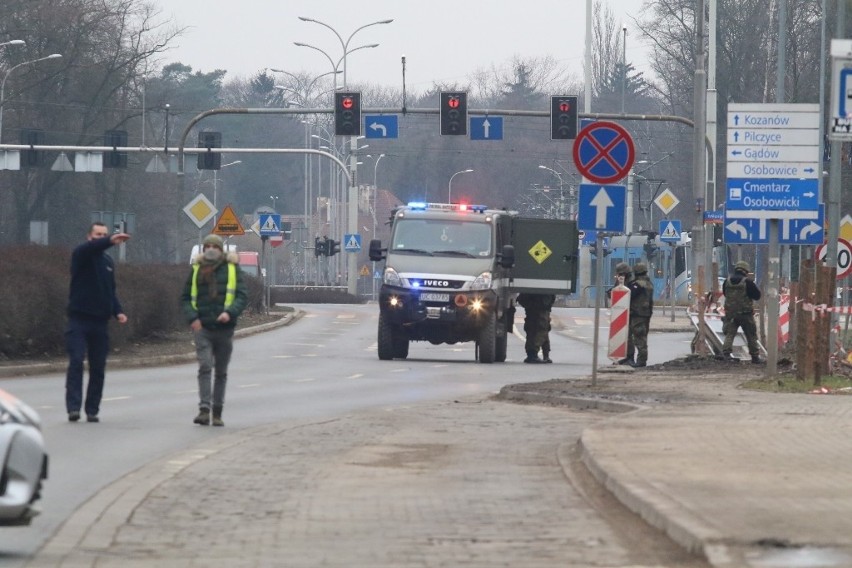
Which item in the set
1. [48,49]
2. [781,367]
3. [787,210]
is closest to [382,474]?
[787,210]

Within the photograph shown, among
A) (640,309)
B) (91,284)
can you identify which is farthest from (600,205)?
(640,309)

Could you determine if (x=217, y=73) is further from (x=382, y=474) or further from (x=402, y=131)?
(x=382, y=474)

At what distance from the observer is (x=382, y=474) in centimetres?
1145

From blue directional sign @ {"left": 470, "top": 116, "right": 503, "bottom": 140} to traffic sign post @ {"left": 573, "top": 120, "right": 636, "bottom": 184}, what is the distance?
26.7 meters

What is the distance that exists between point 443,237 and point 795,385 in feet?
34.7

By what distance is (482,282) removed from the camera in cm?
2867

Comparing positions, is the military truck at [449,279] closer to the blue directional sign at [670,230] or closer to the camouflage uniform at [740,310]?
the camouflage uniform at [740,310]

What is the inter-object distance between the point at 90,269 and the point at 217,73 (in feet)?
406

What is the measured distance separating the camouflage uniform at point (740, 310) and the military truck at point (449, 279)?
406 centimetres

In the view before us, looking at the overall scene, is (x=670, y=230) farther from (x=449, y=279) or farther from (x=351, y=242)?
(x=351, y=242)

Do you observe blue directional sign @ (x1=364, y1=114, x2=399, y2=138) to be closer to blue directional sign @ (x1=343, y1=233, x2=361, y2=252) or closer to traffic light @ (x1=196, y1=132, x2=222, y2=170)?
traffic light @ (x1=196, y1=132, x2=222, y2=170)

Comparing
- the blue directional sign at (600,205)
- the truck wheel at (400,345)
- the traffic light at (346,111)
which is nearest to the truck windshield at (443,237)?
the truck wheel at (400,345)

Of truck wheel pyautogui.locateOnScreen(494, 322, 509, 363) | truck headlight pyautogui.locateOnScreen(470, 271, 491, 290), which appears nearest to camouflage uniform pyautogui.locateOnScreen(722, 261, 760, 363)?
truck headlight pyautogui.locateOnScreen(470, 271, 491, 290)

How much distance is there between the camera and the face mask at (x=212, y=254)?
50.5ft
